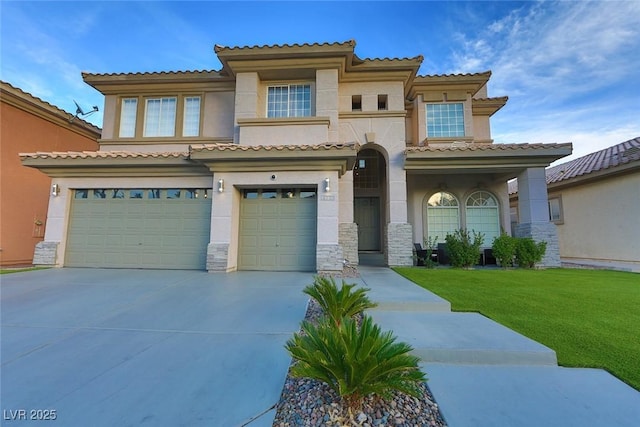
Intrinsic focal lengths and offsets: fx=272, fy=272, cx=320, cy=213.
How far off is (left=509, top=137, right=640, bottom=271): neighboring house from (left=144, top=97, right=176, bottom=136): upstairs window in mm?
18132

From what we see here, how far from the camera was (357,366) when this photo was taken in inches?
80.4

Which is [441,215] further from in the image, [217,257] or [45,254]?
[45,254]

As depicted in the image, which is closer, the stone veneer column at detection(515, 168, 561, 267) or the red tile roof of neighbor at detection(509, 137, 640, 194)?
the stone veneer column at detection(515, 168, 561, 267)

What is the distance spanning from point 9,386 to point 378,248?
482 inches

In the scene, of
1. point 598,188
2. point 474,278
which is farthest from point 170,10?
point 598,188

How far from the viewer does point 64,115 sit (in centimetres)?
1210

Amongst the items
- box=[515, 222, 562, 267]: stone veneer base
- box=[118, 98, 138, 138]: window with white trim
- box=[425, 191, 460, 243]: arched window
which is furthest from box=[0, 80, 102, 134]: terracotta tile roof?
box=[515, 222, 562, 267]: stone veneer base

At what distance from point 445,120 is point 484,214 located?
4.54 m

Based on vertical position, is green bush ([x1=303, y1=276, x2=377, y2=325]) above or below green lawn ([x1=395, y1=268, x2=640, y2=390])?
above

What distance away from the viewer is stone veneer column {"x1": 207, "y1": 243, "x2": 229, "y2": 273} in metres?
8.23

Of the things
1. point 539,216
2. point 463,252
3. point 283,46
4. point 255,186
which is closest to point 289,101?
point 283,46

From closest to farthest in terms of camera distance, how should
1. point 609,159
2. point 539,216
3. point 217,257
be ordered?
point 217,257 → point 539,216 → point 609,159

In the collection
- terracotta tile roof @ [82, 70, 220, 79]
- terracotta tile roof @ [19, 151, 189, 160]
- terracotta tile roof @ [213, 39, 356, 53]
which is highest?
terracotta tile roof @ [213, 39, 356, 53]

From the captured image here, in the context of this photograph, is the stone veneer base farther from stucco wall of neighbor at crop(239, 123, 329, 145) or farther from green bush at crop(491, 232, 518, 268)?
stucco wall of neighbor at crop(239, 123, 329, 145)
